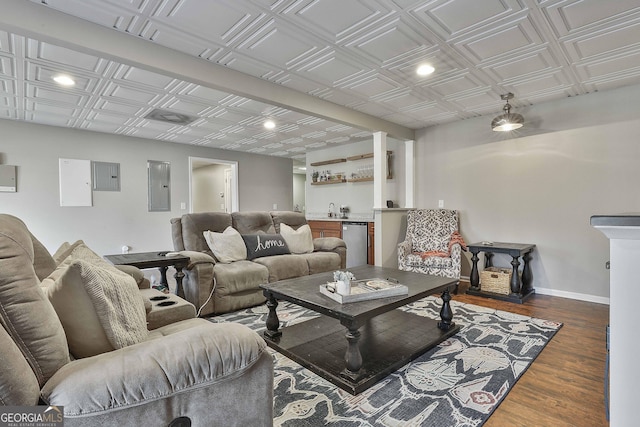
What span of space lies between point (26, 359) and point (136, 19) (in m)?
2.15

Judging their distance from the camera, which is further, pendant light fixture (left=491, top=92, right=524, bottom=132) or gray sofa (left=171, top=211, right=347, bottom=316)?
pendant light fixture (left=491, top=92, right=524, bottom=132)

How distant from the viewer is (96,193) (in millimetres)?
5125

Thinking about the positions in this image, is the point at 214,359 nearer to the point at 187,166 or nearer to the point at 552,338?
the point at 552,338

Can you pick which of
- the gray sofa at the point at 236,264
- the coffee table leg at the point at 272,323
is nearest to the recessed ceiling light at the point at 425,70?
the gray sofa at the point at 236,264

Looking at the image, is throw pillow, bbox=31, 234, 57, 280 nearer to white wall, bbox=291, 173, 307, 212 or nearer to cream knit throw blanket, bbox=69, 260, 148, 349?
cream knit throw blanket, bbox=69, 260, 148, 349

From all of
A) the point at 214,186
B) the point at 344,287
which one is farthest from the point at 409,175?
the point at 214,186

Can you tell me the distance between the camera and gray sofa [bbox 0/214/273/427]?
0.83m

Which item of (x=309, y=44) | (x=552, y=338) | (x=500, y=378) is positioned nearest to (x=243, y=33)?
(x=309, y=44)

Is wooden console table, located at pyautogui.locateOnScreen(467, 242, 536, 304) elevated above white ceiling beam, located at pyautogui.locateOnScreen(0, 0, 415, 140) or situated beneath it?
situated beneath

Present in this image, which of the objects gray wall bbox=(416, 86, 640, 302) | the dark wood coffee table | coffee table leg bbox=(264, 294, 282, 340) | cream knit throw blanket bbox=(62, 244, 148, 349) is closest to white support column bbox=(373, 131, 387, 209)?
gray wall bbox=(416, 86, 640, 302)

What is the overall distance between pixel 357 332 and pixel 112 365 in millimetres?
1248

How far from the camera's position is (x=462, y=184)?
4559mm

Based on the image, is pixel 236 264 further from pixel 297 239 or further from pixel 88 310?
pixel 88 310

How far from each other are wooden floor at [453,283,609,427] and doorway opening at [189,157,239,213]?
581 cm
